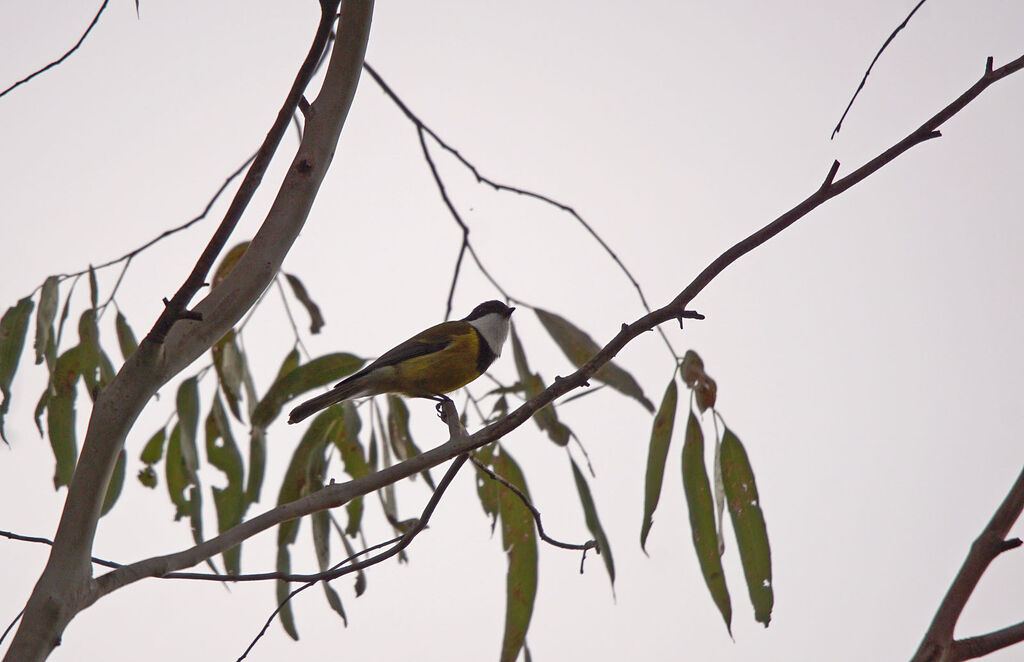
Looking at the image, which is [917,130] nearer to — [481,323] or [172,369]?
[172,369]

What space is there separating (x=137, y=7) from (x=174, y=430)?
144 centimetres

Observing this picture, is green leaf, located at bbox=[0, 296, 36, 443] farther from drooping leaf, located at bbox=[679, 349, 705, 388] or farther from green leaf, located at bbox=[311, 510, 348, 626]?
drooping leaf, located at bbox=[679, 349, 705, 388]

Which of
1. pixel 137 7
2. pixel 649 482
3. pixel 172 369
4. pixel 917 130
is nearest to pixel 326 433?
pixel 649 482

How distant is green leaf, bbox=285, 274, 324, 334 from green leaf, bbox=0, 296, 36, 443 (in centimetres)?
74

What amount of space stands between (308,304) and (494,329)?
107cm

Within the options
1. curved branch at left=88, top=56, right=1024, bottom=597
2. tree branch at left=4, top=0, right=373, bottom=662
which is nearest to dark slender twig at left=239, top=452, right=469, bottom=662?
curved branch at left=88, top=56, right=1024, bottom=597

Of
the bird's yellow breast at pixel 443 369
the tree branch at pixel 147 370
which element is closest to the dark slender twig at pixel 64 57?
the tree branch at pixel 147 370

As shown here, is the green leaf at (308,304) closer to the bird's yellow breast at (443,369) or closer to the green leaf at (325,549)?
the bird's yellow breast at (443,369)

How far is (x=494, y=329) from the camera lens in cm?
389

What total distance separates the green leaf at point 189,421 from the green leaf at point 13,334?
442 millimetres

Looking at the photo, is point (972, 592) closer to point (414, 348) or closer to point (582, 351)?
point (582, 351)

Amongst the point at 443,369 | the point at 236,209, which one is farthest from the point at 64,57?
the point at 443,369

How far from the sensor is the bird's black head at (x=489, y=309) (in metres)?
4.13

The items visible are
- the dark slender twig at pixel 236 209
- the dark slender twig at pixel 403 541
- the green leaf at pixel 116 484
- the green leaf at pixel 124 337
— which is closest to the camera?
the dark slender twig at pixel 236 209
